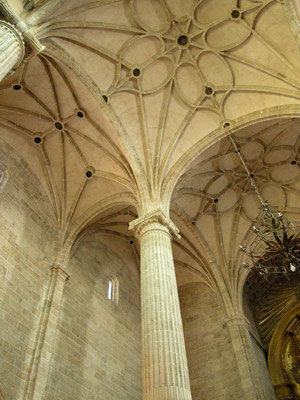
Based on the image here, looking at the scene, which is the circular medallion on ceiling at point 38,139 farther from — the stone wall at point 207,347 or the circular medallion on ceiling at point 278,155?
the stone wall at point 207,347

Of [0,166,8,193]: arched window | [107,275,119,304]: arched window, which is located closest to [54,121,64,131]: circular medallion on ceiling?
[0,166,8,193]: arched window

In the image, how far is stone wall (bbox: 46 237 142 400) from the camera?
34.3 ft

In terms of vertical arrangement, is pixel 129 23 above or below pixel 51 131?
above

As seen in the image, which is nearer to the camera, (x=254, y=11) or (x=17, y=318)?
(x=17, y=318)

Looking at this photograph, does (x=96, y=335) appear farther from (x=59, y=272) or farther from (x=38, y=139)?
(x=38, y=139)

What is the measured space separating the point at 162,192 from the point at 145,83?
4.02m

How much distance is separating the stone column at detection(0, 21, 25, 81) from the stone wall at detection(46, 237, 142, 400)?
7490mm

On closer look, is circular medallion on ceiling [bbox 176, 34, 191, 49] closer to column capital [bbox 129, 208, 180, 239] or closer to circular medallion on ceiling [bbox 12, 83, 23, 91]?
circular medallion on ceiling [bbox 12, 83, 23, 91]

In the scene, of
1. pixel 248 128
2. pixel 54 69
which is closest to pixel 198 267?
pixel 248 128

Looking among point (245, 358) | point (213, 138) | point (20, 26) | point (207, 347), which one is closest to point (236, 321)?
point (245, 358)

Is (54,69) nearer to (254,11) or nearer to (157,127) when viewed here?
(157,127)

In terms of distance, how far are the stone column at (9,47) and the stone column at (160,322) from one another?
17.1 feet

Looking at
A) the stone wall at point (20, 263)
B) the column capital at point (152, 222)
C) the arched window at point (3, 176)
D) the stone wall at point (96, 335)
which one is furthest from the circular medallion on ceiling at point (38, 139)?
the column capital at point (152, 222)

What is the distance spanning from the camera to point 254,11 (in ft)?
36.1
